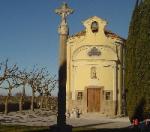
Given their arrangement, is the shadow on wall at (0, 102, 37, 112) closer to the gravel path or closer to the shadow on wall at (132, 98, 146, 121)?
the gravel path

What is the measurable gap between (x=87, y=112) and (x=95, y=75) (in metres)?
4.11

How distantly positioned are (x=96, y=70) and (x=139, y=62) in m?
24.2

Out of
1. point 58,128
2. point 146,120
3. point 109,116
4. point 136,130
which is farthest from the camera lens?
point 109,116

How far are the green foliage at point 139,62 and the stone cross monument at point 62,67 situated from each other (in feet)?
11.0

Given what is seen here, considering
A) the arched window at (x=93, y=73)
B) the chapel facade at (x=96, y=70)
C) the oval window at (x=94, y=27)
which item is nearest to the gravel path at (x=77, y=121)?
the chapel facade at (x=96, y=70)

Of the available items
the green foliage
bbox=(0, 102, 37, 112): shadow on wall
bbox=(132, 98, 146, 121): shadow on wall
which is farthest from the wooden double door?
the green foliage

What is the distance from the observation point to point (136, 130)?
962 inches

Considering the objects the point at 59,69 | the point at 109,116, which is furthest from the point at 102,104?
the point at 59,69

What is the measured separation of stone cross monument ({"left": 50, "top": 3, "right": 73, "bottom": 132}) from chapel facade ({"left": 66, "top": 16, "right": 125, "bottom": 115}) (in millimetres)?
23305

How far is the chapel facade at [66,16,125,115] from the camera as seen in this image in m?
45.4

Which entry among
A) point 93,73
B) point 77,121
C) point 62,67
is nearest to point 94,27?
point 93,73

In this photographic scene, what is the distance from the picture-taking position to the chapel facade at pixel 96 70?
149 ft

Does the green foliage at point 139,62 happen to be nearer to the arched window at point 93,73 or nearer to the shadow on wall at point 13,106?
the arched window at point 93,73

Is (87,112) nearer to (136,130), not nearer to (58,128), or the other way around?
(136,130)
